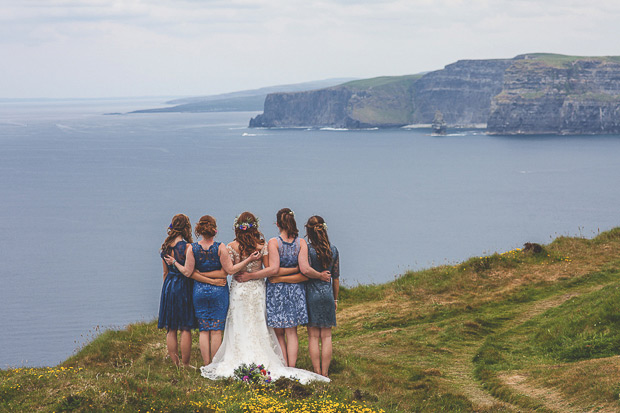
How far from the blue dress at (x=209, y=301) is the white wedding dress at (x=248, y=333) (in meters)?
0.19

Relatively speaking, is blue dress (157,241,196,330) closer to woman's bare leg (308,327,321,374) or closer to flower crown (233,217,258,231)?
flower crown (233,217,258,231)

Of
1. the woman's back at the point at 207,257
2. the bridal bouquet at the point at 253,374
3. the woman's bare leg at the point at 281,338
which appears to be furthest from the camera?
the woman's bare leg at the point at 281,338

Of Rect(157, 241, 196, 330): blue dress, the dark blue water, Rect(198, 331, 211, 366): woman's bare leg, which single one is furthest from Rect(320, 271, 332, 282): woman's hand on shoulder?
the dark blue water

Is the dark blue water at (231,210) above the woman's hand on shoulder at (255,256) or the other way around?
the other way around

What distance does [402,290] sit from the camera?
21.6m

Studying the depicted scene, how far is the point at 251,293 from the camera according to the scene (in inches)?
486

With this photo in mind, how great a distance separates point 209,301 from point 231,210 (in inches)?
3325

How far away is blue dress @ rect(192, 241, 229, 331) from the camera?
12.2 metres

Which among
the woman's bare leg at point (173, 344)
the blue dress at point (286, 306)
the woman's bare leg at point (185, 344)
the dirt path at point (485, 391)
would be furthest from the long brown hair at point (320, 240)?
the dirt path at point (485, 391)

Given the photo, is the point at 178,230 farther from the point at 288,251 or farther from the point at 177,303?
the point at 288,251

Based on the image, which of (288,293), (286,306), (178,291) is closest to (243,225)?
(288,293)

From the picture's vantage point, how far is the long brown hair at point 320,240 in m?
11.8

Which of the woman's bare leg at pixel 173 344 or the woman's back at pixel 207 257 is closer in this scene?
the woman's back at pixel 207 257

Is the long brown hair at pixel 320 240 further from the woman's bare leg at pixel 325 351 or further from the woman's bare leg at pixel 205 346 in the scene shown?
the woman's bare leg at pixel 205 346
